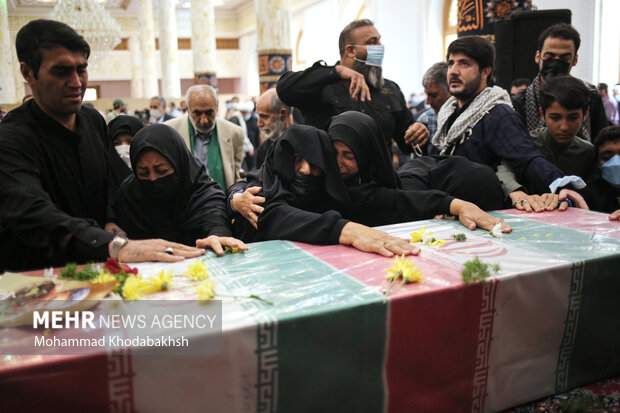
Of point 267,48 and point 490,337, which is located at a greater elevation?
point 267,48

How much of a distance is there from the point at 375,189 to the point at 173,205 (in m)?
0.90

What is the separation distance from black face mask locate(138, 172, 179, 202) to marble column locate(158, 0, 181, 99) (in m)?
14.8

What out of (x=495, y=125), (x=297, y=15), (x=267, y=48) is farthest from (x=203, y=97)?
(x=297, y=15)

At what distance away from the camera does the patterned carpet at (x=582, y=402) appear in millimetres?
1603

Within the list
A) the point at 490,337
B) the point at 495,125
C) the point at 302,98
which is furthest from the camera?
the point at 302,98

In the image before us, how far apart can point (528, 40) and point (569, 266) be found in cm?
314

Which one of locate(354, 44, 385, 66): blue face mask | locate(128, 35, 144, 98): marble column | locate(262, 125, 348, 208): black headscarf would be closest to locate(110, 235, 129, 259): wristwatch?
locate(262, 125, 348, 208): black headscarf

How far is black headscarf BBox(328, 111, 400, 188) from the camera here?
213cm

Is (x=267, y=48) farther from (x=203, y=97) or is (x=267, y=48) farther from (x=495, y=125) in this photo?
(x=495, y=125)

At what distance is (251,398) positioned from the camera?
1.30 m

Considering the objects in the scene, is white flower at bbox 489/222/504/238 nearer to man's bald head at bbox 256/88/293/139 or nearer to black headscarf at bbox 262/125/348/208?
black headscarf at bbox 262/125/348/208

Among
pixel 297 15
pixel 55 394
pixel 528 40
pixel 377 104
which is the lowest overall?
pixel 55 394

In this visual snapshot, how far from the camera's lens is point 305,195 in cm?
212

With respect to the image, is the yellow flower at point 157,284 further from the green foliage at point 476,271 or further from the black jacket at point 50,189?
the green foliage at point 476,271
